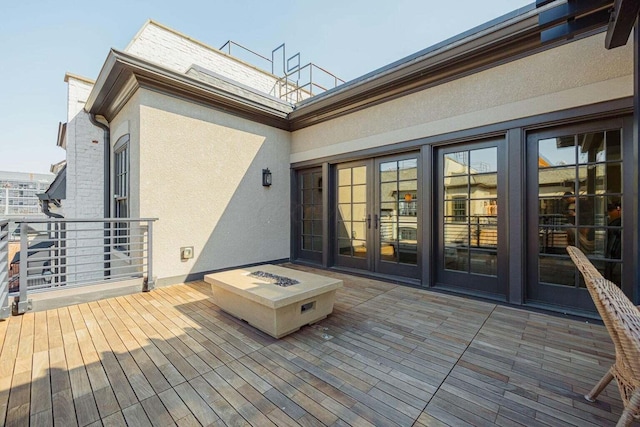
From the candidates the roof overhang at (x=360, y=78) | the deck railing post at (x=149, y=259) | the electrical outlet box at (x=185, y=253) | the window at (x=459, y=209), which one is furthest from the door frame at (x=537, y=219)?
the deck railing post at (x=149, y=259)

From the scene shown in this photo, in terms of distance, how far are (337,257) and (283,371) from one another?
320 cm

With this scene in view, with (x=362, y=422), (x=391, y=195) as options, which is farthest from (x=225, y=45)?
(x=362, y=422)

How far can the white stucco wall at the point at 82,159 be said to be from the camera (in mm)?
5141

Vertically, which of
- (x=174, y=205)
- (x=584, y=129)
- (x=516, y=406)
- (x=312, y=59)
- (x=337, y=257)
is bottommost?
(x=516, y=406)

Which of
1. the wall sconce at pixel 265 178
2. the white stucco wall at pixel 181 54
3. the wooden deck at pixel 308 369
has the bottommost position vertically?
the wooden deck at pixel 308 369

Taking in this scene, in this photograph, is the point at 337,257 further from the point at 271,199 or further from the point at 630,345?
the point at 630,345

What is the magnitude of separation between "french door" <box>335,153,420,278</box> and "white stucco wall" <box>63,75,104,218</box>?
4743 mm

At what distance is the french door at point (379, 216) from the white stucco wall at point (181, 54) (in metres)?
3.70

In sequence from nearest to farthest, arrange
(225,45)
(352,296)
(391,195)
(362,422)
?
(362,422)
(352,296)
(391,195)
(225,45)

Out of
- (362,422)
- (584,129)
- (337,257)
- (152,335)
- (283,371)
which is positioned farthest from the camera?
(337,257)

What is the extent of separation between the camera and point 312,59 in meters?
7.10

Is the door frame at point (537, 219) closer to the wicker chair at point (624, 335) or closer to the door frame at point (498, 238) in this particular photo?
the door frame at point (498, 238)

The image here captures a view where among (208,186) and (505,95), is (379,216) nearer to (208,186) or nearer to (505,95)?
(505,95)

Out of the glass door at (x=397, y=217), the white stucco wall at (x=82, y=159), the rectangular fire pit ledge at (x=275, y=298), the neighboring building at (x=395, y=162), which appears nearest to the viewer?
the rectangular fire pit ledge at (x=275, y=298)
